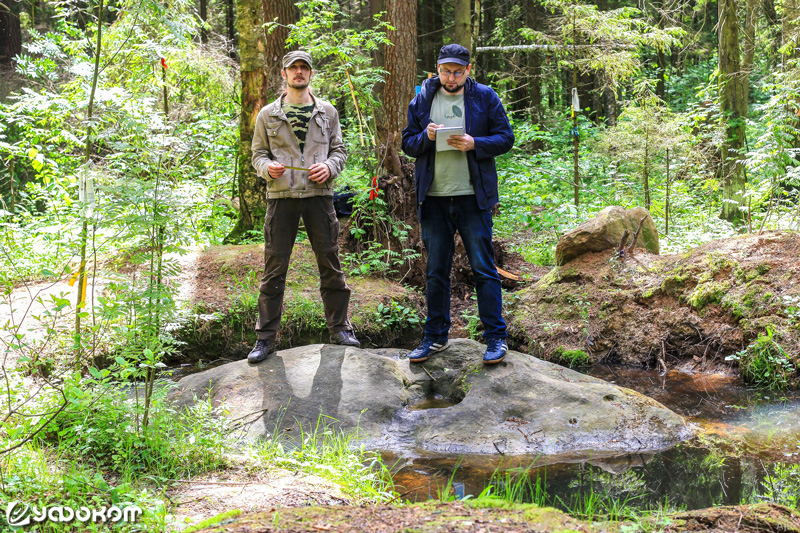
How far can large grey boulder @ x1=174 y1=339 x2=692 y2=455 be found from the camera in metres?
4.09

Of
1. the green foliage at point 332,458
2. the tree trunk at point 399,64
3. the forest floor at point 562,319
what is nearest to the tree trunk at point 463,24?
the tree trunk at point 399,64

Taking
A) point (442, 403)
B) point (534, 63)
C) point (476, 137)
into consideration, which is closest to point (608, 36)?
point (534, 63)

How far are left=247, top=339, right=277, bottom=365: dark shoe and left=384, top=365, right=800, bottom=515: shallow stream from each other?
1.35 metres

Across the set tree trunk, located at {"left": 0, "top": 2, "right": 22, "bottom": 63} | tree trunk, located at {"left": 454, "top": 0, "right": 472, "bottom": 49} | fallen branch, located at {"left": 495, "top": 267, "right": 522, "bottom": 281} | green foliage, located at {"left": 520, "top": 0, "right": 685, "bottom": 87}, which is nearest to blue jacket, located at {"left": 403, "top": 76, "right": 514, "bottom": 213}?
fallen branch, located at {"left": 495, "top": 267, "right": 522, "bottom": 281}

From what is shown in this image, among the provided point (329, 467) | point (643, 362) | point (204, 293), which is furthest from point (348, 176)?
point (329, 467)

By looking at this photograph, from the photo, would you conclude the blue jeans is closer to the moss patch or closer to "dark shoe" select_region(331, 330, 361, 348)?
"dark shoe" select_region(331, 330, 361, 348)

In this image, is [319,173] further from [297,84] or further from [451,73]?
[451,73]

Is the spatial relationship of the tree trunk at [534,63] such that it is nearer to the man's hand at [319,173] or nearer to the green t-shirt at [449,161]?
the green t-shirt at [449,161]

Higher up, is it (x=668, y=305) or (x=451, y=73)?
(x=451, y=73)

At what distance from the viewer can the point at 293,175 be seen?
4.75 metres

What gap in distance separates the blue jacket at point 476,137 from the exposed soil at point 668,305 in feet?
9.02

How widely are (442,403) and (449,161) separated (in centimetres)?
182

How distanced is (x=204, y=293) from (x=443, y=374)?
11.4 feet

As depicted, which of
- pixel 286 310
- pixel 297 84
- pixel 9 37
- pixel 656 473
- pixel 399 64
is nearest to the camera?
pixel 656 473
